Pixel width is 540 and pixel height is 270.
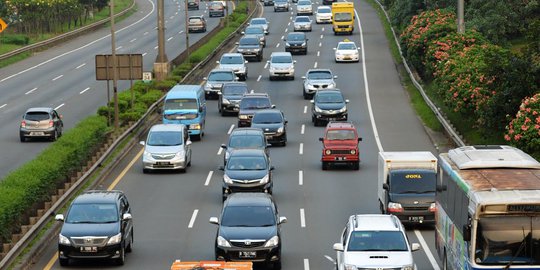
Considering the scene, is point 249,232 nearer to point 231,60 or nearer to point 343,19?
point 231,60

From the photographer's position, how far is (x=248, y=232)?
1178 inches

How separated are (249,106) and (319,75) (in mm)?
11373

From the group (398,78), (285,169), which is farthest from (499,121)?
(398,78)

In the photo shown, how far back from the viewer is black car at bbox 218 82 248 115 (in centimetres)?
6175

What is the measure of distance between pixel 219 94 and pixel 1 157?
16528 mm

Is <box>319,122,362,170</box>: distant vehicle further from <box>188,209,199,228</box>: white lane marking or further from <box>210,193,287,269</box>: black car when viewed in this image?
<box>210,193,287,269</box>: black car

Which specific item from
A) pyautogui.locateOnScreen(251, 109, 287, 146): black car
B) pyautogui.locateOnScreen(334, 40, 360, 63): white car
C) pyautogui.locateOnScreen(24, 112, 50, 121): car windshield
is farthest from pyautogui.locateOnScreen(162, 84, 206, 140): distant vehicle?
pyautogui.locateOnScreen(334, 40, 360, 63): white car

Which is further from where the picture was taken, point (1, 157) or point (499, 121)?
point (1, 157)

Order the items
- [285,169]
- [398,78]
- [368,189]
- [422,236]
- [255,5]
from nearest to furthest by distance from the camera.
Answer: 1. [422,236]
2. [368,189]
3. [285,169]
4. [398,78]
5. [255,5]

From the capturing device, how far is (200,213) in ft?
126

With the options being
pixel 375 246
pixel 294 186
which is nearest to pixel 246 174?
pixel 294 186

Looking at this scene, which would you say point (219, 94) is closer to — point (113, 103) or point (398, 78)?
point (113, 103)

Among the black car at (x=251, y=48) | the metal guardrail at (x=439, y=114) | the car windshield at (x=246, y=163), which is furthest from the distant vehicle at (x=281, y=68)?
the car windshield at (x=246, y=163)

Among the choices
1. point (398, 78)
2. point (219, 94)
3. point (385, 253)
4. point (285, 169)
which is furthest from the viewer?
point (398, 78)
